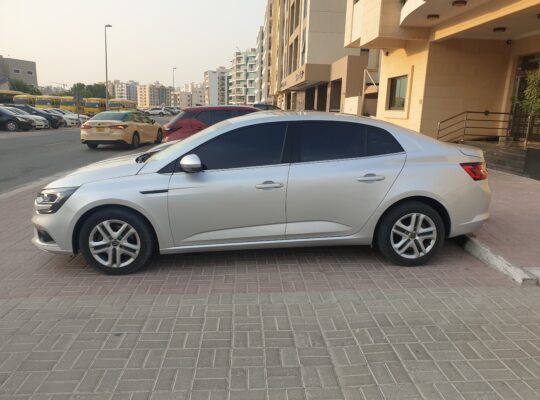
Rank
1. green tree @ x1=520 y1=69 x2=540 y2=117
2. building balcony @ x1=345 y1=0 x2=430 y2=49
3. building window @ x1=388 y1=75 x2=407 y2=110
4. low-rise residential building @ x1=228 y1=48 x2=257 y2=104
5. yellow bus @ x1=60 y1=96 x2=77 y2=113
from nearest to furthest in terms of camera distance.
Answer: green tree @ x1=520 y1=69 x2=540 y2=117, building balcony @ x1=345 y1=0 x2=430 y2=49, building window @ x1=388 y1=75 x2=407 y2=110, yellow bus @ x1=60 y1=96 x2=77 y2=113, low-rise residential building @ x1=228 y1=48 x2=257 y2=104

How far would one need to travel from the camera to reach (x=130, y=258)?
4.52 meters

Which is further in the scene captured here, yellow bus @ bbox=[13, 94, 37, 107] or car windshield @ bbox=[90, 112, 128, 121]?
yellow bus @ bbox=[13, 94, 37, 107]

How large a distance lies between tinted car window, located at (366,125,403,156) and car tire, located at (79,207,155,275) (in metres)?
2.54

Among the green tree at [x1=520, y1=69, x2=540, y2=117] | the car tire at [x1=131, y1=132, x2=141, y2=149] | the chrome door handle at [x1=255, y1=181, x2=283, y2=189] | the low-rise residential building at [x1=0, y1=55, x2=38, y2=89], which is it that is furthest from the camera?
the low-rise residential building at [x1=0, y1=55, x2=38, y2=89]

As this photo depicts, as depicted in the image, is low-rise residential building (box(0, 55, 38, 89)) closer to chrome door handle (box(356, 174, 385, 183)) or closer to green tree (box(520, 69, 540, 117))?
green tree (box(520, 69, 540, 117))

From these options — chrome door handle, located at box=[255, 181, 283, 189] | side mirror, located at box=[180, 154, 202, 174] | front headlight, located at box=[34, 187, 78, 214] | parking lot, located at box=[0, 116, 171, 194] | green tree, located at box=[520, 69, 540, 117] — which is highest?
green tree, located at box=[520, 69, 540, 117]

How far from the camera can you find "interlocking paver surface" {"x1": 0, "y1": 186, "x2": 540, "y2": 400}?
278cm

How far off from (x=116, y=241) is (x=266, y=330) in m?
1.96

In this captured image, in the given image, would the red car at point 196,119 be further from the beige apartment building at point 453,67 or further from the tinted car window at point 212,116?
the beige apartment building at point 453,67

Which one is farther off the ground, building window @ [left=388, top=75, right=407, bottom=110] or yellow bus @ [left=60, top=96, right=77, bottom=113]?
building window @ [left=388, top=75, right=407, bottom=110]

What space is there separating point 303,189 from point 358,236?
32.5 inches

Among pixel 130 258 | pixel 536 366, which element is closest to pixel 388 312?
pixel 536 366

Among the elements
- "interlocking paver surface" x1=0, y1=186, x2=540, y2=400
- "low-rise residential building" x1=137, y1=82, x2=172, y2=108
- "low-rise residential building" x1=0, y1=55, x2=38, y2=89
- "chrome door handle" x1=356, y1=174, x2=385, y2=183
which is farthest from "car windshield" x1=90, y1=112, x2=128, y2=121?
"low-rise residential building" x1=137, y1=82, x2=172, y2=108

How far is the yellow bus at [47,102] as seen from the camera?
5178 centimetres
